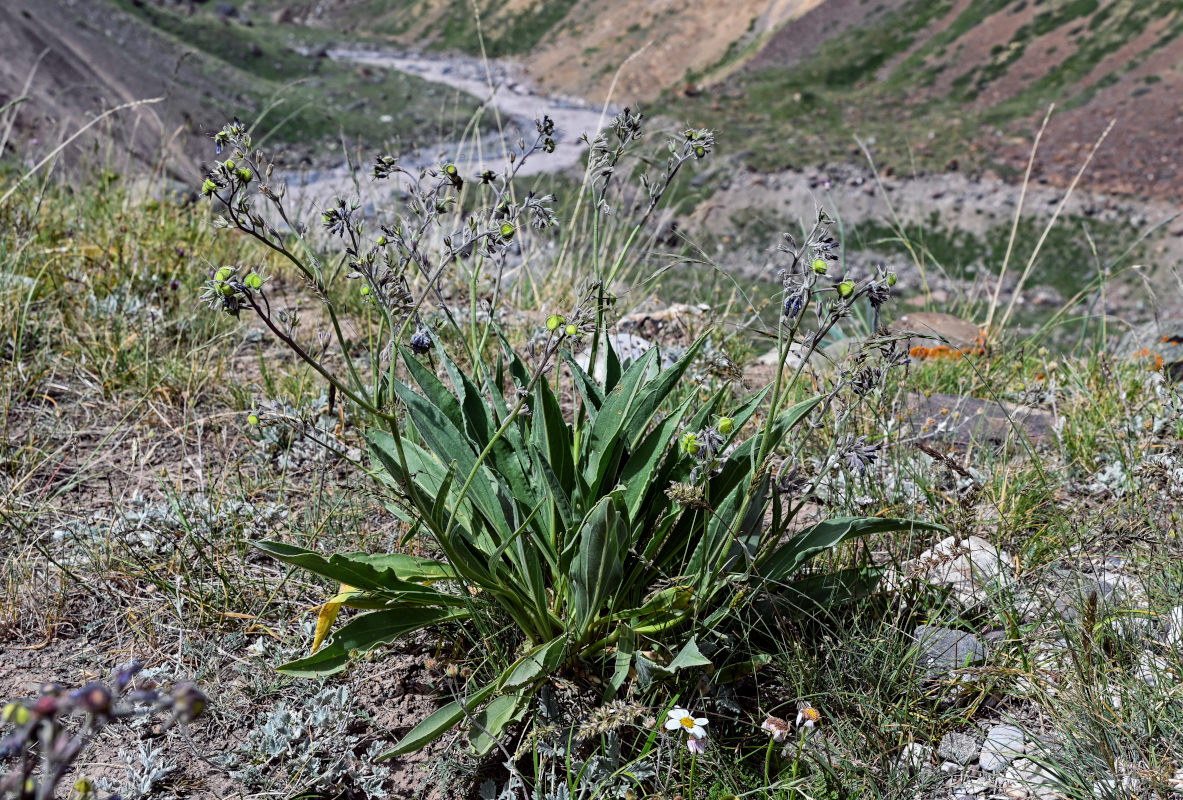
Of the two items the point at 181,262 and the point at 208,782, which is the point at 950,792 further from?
the point at 181,262

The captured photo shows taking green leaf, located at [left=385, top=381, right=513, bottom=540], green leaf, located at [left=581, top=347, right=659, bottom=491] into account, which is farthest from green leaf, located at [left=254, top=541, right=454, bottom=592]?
green leaf, located at [left=581, top=347, right=659, bottom=491]

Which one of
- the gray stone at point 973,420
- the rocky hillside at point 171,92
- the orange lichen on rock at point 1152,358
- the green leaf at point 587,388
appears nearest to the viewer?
the green leaf at point 587,388

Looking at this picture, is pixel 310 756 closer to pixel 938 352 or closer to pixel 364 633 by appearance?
pixel 364 633

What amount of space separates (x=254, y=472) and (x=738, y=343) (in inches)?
84.6

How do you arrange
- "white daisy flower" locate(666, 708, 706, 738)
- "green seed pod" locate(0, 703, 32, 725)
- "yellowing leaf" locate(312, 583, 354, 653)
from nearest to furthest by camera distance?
"green seed pod" locate(0, 703, 32, 725)
"white daisy flower" locate(666, 708, 706, 738)
"yellowing leaf" locate(312, 583, 354, 653)

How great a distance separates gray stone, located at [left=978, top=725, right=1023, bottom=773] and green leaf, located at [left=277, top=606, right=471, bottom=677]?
115 centimetres

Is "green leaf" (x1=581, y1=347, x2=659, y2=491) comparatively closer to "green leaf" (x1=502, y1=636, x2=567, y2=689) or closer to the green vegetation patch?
"green leaf" (x1=502, y1=636, x2=567, y2=689)

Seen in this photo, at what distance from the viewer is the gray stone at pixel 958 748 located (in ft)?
5.81

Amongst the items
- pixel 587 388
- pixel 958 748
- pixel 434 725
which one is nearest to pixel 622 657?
pixel 434 725

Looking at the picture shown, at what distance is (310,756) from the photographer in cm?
172

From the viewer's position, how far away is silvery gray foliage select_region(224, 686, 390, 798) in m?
1.70

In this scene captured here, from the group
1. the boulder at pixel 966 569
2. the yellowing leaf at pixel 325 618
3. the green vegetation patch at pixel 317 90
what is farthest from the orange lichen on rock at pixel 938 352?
the green vegetation patch at pixel 317 90

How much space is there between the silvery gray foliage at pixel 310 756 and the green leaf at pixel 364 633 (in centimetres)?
14

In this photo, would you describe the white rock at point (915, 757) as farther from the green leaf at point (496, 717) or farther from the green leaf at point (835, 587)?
the green leaf at point (496, 717)
